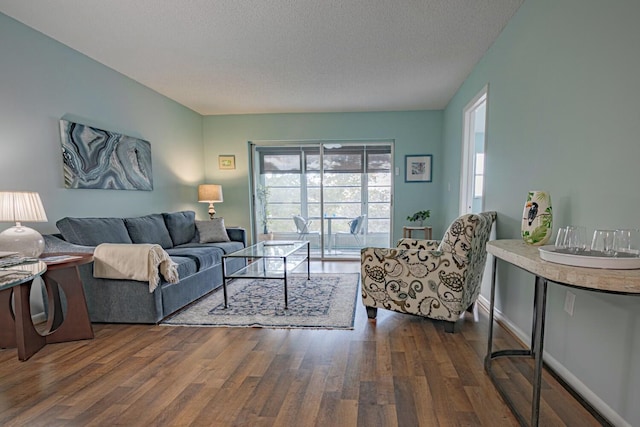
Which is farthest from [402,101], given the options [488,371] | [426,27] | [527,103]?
[488,371]

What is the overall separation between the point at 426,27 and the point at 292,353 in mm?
2689

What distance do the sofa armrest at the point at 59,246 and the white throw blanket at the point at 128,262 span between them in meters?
0.13

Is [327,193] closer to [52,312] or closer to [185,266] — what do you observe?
[185,266]

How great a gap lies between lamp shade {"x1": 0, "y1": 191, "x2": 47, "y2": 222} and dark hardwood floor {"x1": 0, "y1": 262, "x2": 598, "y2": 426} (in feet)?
3.02

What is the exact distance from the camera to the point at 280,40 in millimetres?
2725

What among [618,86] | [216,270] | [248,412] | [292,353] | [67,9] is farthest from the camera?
[216,270]

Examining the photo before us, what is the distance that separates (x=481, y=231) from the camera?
7.68 ft

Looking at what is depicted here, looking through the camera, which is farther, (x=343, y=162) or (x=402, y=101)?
(x=343, y=162)

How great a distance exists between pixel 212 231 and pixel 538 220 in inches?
143

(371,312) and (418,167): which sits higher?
(418,167)

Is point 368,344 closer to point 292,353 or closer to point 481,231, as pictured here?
point 292,353

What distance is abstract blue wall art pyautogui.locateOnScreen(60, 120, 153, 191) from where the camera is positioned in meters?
2.89

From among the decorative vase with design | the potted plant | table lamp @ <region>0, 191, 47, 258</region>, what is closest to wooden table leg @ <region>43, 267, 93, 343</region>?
table lamp @ <region>0, 191, 47, 258</region>

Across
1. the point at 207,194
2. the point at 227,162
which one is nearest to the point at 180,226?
the point at 207,194
